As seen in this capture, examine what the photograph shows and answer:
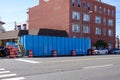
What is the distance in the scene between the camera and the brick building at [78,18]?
5806 centimetres

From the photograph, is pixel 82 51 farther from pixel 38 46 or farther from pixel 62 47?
pixel 38 46

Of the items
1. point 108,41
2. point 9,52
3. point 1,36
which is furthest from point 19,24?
point 9,52

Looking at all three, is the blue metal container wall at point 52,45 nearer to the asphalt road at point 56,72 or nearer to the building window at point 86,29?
the asphalt road at point 56,72

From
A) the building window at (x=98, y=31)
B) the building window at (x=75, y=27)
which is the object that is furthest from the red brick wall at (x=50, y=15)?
the building window at (x=98, y=31)

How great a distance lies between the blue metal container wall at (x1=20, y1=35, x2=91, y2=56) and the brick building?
17.7 metres

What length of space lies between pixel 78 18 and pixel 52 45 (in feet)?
85.6

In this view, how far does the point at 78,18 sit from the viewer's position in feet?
195

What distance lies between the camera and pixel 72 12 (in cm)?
5784

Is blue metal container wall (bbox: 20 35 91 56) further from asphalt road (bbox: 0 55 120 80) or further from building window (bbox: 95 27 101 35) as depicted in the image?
building window (bbox: 95 27 101 35)

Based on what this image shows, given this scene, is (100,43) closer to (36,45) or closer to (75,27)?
(75,27)

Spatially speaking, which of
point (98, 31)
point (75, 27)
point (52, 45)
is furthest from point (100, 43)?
point (52, 45)

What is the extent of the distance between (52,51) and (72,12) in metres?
25.3

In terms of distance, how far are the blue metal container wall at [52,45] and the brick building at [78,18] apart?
1774cm

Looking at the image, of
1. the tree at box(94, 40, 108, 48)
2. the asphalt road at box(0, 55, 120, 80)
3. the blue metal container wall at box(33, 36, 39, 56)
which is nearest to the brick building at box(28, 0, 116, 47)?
the tree at box(94, 40, 108, 48)
